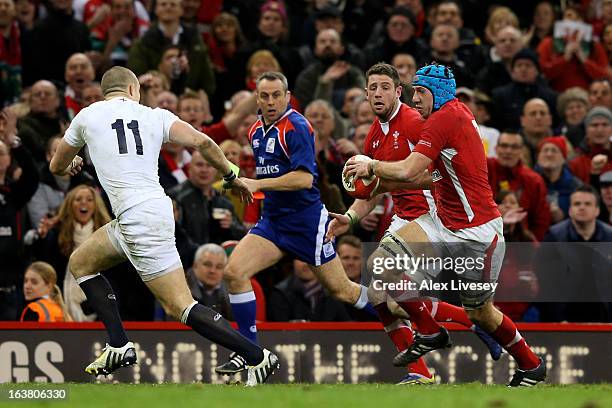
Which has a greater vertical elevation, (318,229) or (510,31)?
(510,31)

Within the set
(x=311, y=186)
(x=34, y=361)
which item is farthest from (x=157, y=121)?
(x=34, y=361)

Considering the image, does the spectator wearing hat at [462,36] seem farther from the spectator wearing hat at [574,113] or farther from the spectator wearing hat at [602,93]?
the spectator wearing hat at [602,93]

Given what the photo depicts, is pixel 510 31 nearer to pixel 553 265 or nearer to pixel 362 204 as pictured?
pixel 553 265

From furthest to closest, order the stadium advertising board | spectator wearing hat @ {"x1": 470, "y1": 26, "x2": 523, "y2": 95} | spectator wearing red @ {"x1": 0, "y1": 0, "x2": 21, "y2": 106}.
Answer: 1. spectator wearing hat @ {"x1": 470, "y1": 26, "x2": 523, "y2": 95}
2. spectator wearing red @ {"x1": 0, "y1": 0, "x2": 21, "y2": 106}
3. the stadium advertising board

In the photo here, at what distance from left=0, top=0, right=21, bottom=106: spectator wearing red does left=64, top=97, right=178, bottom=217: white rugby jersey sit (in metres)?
7.52

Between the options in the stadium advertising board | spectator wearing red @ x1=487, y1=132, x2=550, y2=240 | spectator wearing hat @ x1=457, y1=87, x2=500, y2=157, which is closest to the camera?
the stadium advertising board

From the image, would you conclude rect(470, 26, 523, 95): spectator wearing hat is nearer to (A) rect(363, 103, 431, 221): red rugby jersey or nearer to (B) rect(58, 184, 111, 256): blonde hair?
(B) rect(58, 184, 111, 256): blonde hair

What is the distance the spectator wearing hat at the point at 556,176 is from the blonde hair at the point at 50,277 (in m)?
5.74

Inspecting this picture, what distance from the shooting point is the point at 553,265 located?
15.3m

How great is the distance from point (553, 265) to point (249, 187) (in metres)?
4.41

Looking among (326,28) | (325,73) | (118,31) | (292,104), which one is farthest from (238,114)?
(326,28)

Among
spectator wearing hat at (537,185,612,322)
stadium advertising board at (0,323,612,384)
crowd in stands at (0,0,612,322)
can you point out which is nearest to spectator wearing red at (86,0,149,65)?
crowd in stands at (0,0,612,322)

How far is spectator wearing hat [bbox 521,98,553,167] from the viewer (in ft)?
59.6

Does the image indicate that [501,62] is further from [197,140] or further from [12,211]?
[197,140]
